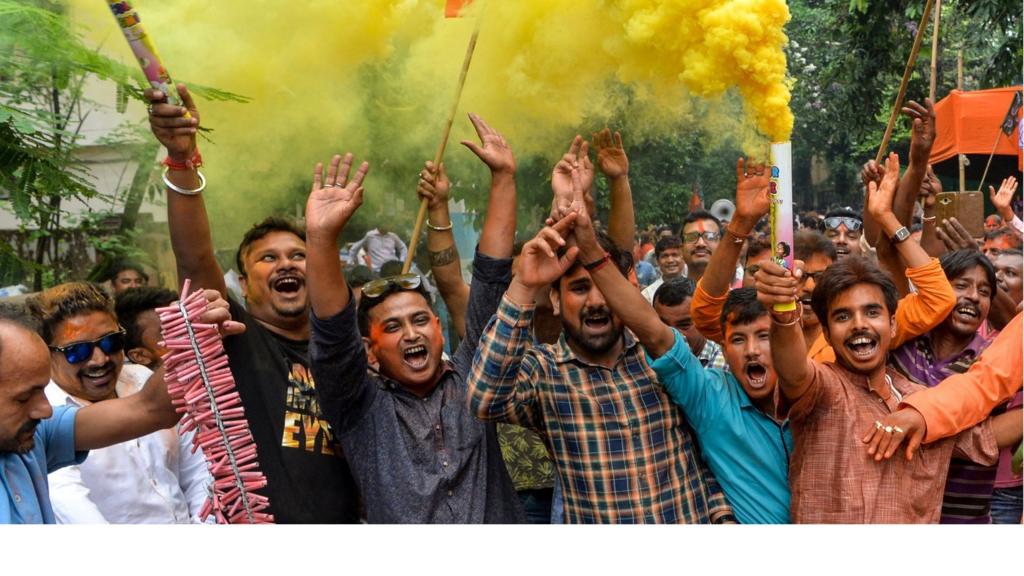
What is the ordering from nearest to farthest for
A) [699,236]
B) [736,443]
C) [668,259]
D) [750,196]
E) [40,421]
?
1. [40,421]
2. [736,443]
3. [750,196]
4. [699,236]
5. [668,259]

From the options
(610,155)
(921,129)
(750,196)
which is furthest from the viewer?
(610,155)

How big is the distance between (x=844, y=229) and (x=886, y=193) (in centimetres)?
99

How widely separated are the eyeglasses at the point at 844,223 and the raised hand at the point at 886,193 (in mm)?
801

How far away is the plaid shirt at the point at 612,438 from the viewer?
2781mm

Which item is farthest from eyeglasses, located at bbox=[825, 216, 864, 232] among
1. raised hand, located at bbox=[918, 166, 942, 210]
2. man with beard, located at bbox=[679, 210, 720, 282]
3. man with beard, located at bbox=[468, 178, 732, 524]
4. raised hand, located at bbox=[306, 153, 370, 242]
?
raised hand, located at bbox=[306, 153, 370, 242]

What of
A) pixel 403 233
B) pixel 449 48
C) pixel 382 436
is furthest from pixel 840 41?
pixel 382 436

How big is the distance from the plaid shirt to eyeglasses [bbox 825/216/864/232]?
1.43m

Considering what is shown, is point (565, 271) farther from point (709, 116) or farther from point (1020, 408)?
point (1020, 408)

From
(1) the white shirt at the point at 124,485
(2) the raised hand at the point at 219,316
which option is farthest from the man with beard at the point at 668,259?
(2) the raised hand at the point at 219,316

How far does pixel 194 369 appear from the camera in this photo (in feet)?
8.30

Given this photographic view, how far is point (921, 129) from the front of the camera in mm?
3324

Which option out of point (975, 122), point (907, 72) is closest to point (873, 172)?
point (907, 72)

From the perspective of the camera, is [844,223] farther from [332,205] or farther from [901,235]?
[332,205]

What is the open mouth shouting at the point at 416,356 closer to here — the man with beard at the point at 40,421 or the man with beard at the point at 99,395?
the man with beard at the point at 40,421
